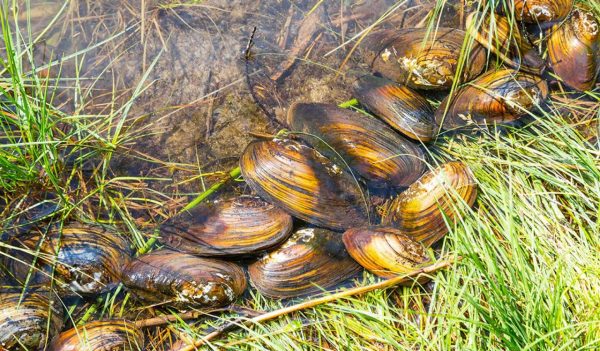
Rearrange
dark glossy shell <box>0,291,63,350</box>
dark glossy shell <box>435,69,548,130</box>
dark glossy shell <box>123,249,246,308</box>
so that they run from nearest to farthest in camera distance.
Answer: dark glossy shell <box>0,291,63,350</box>, dark glossy shell <box>123,249,246,308</box>, dark glossy shell <box>435,69,548,130</box>

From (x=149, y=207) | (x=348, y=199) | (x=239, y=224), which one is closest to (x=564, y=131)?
(x=348, y=199)

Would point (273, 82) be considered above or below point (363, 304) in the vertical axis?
above

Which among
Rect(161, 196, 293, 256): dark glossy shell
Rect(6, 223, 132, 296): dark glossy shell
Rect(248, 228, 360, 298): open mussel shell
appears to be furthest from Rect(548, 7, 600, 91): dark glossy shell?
Rect(6, 223, 132, 296): dark glossy shell

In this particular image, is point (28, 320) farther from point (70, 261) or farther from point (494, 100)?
point (494, 100)

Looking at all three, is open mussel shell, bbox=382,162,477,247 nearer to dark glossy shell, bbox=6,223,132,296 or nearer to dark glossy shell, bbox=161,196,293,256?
dark glossy shell, bbox=161,196,293,256

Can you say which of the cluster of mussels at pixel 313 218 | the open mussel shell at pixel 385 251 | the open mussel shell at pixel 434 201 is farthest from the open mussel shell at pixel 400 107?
the open mussel shell at pixel 385 251

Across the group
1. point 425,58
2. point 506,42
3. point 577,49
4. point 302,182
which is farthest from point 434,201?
point 577,49

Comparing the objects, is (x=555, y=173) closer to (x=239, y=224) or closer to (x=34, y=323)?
(x=239, y=224)
